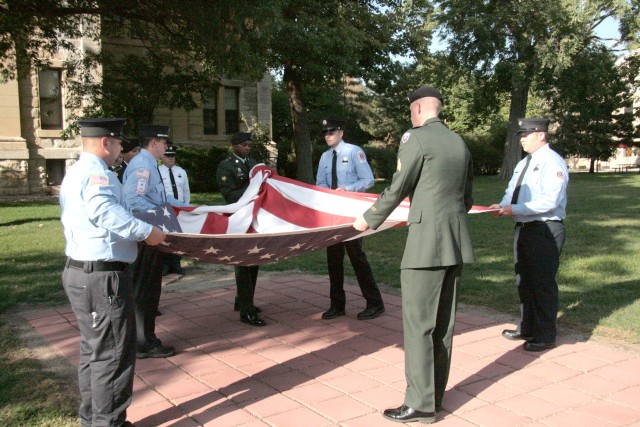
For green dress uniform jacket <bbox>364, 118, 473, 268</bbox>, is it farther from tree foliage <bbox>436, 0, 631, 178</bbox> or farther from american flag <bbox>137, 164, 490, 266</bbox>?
tree foliage <bbox>436, 0, 631, 178</bbox>

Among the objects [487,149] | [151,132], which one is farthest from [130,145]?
[487,149]

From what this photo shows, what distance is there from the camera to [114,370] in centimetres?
360

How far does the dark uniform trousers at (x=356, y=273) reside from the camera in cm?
627

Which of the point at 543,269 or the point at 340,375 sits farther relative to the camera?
the point at 543,269

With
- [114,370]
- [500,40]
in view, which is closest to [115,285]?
[114,370]

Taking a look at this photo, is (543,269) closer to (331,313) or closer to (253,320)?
(331,313)

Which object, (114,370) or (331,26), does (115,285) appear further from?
(331,26)

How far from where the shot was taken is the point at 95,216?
3.42 metres

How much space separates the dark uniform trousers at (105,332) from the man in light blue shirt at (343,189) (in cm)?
297

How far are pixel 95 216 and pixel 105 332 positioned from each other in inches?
28.4

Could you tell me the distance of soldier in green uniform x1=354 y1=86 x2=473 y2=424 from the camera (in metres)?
3.81

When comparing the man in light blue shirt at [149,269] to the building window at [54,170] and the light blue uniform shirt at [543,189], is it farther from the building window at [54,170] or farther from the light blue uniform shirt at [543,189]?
the building window at [54,170]

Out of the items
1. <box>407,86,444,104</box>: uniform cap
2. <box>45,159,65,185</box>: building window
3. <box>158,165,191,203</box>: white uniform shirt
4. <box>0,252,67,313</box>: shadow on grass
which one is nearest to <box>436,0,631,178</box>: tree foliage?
<box>45,159,65,185</box>: building window

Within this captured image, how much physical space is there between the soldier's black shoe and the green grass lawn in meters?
0.76
